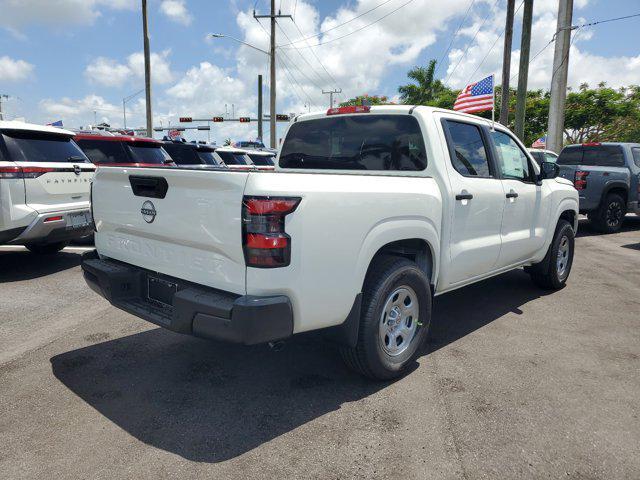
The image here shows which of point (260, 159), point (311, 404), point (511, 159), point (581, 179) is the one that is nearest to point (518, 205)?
point (511, 159)

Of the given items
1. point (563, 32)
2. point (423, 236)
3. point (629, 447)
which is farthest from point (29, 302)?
point (563, 32)

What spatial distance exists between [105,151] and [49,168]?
8.10ft

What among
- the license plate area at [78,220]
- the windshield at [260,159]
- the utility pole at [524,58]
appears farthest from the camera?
the utility pole at [524,58]

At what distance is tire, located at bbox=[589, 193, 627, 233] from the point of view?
1076 cm

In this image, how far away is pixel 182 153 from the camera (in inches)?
434

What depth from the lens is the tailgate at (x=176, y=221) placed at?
8.35 feet

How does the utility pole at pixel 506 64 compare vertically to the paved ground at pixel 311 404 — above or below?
above

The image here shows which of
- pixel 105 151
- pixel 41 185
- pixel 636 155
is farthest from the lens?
pixel 636 155

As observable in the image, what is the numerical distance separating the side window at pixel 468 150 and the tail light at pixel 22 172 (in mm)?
4939

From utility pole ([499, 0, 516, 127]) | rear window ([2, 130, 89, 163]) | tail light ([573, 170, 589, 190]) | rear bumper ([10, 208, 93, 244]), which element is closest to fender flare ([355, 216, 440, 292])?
rear bumper ([10, 208, 93, 244])

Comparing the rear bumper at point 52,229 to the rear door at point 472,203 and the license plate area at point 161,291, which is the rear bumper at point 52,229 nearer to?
the license plate area at point 161,291

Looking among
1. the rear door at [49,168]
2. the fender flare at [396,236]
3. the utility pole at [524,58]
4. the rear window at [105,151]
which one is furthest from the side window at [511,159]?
the utility pole at [524,58]

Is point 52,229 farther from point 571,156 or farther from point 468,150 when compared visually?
point 571,156

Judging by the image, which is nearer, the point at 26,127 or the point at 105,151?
the point at 26,127
